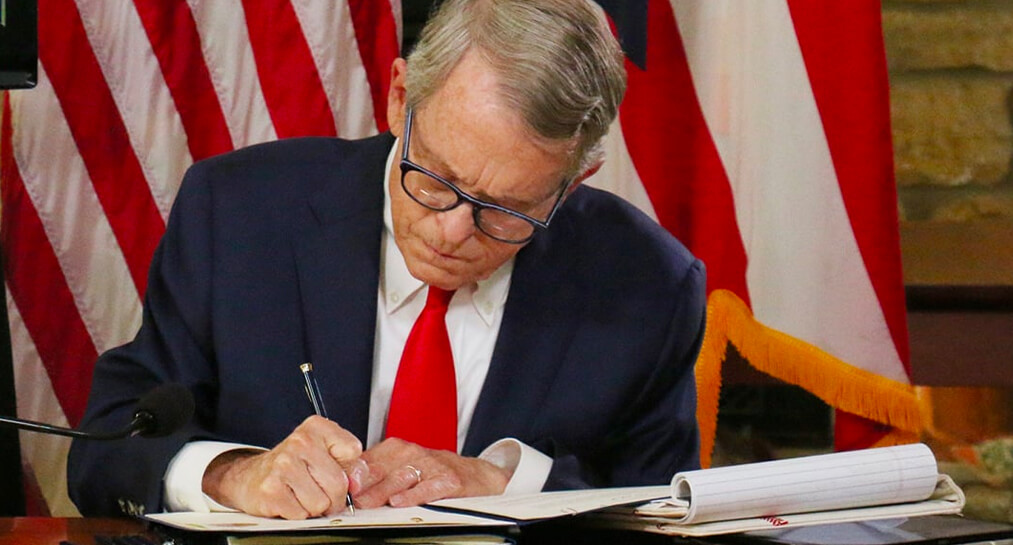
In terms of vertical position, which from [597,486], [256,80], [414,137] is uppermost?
[256,80]

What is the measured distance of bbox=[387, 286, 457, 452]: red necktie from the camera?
5.01 feet

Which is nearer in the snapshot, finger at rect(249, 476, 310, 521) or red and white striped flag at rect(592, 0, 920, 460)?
finger at rect(249, 476, 310, 521)

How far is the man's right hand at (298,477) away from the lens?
3.73 ft

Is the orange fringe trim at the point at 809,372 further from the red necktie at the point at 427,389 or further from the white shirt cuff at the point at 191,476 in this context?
the white shirt cuff at the point at 191,476

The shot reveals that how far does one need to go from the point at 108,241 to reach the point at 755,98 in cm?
122

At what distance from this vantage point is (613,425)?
63.8 inches

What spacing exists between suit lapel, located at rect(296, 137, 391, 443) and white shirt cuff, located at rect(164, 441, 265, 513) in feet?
0.67

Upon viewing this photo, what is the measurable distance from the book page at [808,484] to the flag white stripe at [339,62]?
50.9 inches

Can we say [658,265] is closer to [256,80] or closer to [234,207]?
[234,207]

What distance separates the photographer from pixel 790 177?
2221mm

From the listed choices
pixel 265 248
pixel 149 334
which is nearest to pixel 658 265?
pixel 265 248

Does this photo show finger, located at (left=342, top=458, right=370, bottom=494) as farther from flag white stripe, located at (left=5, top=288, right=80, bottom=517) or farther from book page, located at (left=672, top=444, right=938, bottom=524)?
Answer: flag white stripe, located at (left=5, top=288, right=80, bottom=517)

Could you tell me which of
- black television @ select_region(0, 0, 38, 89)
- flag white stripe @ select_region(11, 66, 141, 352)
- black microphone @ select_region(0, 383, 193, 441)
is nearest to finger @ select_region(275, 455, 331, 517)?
black microphone @ select_region(0, 383, 193, 441)

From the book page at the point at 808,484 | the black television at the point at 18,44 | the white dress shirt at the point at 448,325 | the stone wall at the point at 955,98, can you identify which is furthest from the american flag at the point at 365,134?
the book page at the point at 808,484
